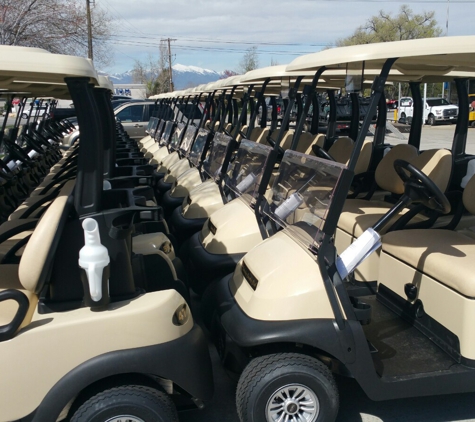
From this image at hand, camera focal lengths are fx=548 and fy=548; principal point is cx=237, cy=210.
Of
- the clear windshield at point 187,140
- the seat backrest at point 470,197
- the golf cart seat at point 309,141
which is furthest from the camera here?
the clear windshield at point 187,140

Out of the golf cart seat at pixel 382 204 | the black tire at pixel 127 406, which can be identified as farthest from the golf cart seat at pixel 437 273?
the black tire at pixel 127 406

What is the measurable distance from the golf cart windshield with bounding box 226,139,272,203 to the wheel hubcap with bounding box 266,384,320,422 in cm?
151

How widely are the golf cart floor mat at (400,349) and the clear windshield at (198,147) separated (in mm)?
3342

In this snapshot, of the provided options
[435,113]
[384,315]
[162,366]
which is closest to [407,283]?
[384,315]

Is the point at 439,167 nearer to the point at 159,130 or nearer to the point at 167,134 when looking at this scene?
the point at 167,134

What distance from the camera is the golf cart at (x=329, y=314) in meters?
2.35

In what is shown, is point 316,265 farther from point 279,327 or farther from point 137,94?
point 137,94

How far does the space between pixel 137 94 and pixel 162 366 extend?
49.0 m

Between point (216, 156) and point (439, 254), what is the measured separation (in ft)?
8.45

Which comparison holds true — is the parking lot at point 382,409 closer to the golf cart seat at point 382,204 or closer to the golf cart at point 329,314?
the golf cart at point 329,314

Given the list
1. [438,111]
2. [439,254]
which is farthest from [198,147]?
[438,111]

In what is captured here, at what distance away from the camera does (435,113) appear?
24828 mm

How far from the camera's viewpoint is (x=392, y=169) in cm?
424

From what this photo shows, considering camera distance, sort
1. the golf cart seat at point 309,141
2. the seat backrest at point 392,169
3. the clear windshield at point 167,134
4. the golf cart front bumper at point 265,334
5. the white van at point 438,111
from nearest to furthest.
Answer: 1. the golf cart front bumper at point 265,334
2. the seat backrest at point 392,169
3. the golf cart seat at point 309,141
4. the clear windshield at point 167,134
5. the white van at point 438,111
